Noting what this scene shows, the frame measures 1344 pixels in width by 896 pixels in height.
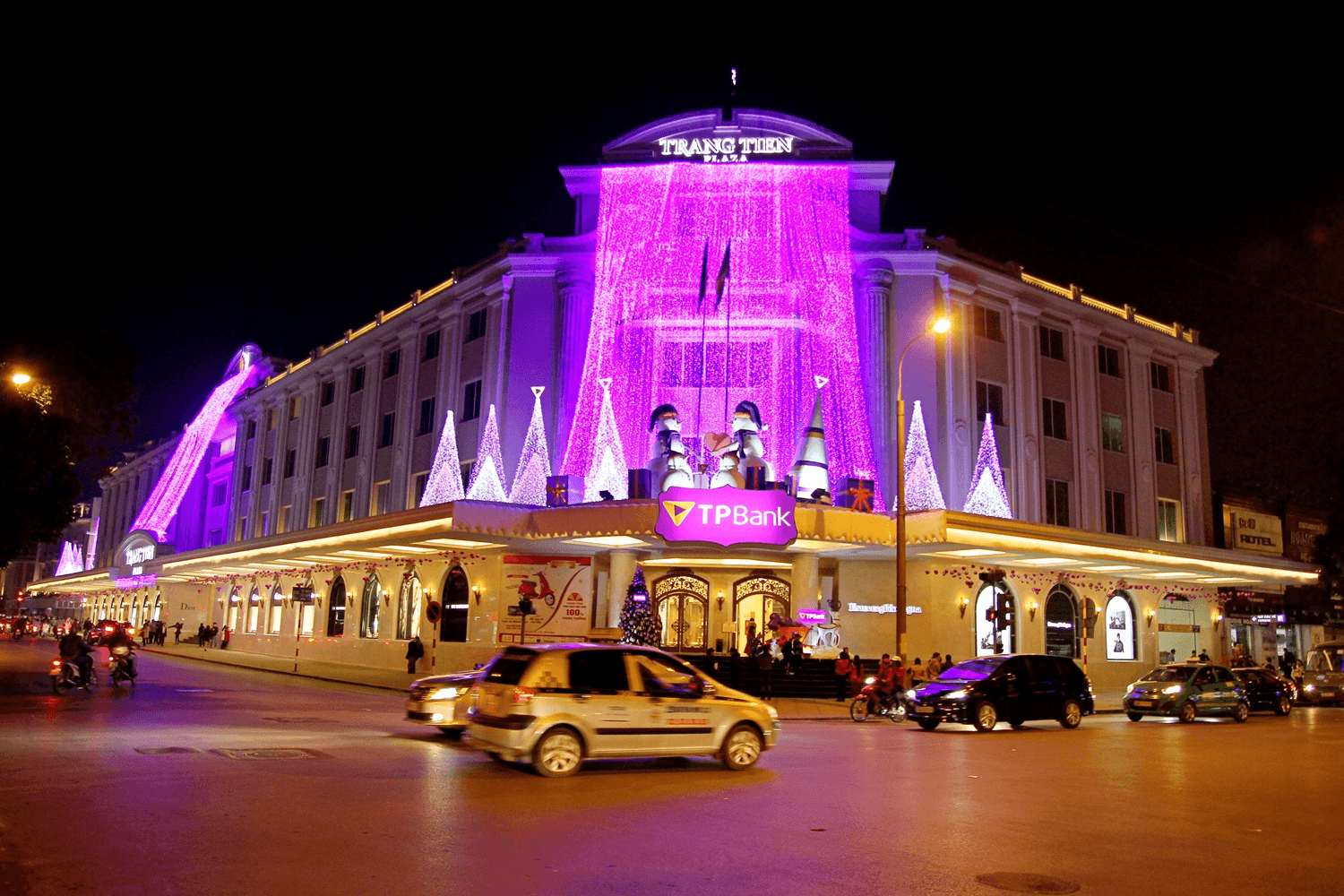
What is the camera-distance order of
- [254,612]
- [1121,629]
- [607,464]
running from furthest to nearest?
[254,612] → [1121,629] → [607,464]

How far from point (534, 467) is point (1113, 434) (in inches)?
942

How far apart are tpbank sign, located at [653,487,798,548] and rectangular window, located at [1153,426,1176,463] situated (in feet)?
73.9

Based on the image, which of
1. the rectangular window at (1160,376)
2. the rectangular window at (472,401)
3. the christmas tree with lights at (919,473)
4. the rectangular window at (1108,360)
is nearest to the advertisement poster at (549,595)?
the rectangular window at (472,401)

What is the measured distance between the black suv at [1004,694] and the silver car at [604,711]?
8719 millimetres

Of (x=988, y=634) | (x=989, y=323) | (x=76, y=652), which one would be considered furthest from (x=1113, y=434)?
(x=76, y=652)

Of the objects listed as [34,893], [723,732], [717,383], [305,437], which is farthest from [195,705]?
[305,437]

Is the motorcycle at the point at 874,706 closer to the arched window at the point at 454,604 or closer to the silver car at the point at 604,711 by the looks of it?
the silver car at the point at 604,711

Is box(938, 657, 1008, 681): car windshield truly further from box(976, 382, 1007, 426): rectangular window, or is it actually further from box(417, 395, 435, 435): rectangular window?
box(417, 395, 435, 435): rectangular window

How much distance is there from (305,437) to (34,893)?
4898 centimetres

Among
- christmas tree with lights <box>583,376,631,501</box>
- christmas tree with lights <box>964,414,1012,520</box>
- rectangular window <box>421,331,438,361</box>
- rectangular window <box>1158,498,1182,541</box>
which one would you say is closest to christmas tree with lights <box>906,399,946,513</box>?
christmas tree with lights <box>964,414,1012,520</box>

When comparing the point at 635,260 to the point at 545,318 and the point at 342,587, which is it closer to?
the point at 545,318

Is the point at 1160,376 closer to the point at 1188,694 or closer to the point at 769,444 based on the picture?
the point at 769,444

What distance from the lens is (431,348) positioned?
4416 centimetres

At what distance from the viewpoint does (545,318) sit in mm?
38062
